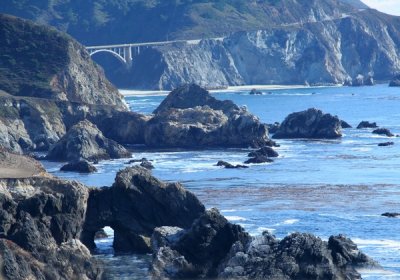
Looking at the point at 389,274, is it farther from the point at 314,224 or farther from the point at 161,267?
the point at 314,224

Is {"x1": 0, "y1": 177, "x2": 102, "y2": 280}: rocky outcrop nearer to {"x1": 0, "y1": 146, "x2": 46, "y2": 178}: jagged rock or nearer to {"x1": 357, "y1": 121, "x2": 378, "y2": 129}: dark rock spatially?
{"x1": 0, "y1": 146, "x2": 46, "y2": 178}: jagged rock

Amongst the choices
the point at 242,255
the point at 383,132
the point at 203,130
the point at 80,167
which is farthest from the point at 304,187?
the point at 383,132

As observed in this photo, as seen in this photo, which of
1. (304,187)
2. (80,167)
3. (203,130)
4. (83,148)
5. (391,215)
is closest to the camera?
(391,215)

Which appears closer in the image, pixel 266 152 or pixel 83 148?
pixel 83 148

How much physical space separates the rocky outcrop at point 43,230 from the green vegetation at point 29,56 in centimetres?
7118

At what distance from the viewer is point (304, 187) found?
254 feet

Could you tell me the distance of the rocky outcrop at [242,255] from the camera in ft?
152

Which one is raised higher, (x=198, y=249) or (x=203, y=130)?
(x=198, y=249)

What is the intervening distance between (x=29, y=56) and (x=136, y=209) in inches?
3254

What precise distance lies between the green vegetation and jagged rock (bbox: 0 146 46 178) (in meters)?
64.1

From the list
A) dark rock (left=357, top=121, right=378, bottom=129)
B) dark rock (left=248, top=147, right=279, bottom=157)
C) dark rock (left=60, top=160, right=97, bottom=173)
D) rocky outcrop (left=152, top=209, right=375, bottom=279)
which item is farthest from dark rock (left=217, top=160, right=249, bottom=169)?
rocky outcrop (left=152, top=209, right=375, bottom=279)

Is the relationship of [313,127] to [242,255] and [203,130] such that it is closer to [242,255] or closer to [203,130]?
[203,130]

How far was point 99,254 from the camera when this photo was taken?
54062mm

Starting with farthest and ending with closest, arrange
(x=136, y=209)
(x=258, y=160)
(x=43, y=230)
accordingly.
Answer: (x=258, y=160) → (x=136, y=209) → (x=43, y=230)
